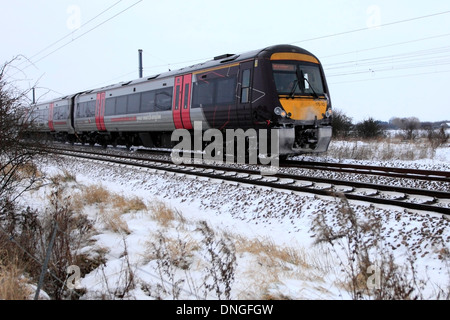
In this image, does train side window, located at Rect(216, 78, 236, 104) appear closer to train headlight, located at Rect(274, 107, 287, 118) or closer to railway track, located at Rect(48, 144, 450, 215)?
train headlight, located at Rect(274, 107, 287, 118)

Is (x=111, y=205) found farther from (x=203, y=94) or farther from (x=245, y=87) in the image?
(x=203, y=94)

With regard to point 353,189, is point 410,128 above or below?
above

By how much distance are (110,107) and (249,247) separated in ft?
49.8

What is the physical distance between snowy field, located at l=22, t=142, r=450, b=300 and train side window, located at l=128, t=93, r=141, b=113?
806cm

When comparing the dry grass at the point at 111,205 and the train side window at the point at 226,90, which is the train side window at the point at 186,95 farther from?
the dry grass at the point at 111,205

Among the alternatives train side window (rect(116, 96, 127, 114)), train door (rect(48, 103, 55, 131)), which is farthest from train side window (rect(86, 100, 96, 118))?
train door (rect(48, 103, 55, 131))

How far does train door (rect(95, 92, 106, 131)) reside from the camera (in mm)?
19250

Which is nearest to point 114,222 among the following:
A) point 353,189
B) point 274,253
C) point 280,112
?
point 274,253

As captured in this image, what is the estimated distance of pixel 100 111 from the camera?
19.5 meters

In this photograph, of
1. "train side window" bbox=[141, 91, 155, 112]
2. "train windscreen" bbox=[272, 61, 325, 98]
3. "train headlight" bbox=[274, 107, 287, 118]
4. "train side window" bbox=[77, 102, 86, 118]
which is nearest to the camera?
"train headlight" bbox=[274, 107, 287, 118]

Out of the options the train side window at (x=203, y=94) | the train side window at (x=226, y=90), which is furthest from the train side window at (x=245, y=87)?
the train side window at (x=203, y=94)

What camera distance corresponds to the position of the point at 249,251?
15.9ft

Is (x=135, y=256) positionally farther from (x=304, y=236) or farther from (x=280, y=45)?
(x=280, y=45)
